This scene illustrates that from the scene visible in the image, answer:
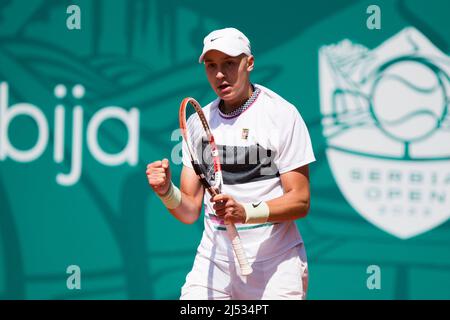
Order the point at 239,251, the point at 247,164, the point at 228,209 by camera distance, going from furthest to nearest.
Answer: the point at 247,164
the point at 239,251
the point at 228,209

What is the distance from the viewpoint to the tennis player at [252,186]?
145 inches

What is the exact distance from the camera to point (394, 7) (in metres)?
5.67

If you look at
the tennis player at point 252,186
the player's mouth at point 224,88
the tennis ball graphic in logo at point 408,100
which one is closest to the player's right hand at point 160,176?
the tennis player at point 252,186

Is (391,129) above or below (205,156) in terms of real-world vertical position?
above

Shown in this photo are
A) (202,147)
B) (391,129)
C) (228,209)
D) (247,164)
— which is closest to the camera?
(228,209)

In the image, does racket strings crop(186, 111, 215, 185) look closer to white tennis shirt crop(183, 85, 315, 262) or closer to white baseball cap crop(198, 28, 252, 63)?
white tennis shirt crop(183, 85, 315, 262)

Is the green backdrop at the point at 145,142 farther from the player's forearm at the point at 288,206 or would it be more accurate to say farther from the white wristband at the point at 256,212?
the white wristband at the point at 256,212

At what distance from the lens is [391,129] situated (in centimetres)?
569

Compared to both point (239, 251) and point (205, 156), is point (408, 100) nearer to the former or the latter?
point (205, 156)

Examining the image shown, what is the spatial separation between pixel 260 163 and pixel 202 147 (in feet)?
1.02

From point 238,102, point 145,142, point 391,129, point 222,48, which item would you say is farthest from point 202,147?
point 391,129

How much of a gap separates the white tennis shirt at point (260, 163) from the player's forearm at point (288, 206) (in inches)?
4.1

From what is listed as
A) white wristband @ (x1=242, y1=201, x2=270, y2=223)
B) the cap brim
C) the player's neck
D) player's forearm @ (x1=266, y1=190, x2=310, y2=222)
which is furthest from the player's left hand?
the cap brim

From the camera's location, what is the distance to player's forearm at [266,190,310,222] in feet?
11.8
